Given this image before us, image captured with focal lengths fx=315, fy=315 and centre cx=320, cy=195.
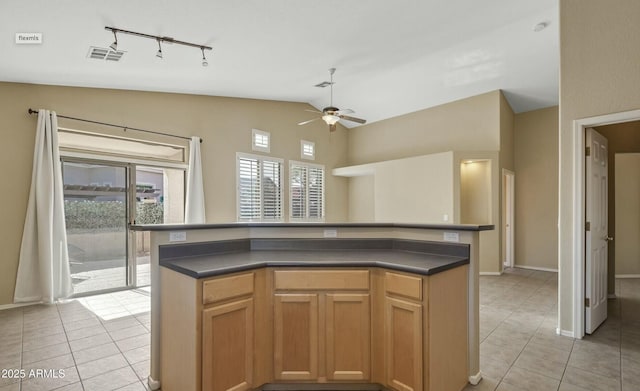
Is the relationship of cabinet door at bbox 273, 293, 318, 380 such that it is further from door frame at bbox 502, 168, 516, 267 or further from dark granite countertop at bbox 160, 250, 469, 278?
door frame at bbox 502, 168, 516, 267

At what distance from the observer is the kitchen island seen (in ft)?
6.42

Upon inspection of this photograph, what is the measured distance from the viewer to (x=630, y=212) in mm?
5957

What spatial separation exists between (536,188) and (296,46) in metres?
5.96

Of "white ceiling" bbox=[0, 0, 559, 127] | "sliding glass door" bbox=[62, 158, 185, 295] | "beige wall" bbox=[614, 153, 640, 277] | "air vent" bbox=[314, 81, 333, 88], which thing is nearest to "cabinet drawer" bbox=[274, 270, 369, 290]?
"white ceiling" bbox=[0, 0, 559, 127]

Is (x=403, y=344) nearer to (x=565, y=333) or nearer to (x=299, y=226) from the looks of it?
(x=299, y=226)

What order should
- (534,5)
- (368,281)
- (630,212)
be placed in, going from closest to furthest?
(368,281), (534,5), (630,212)

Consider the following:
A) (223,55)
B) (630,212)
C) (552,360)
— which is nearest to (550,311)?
(552,360)

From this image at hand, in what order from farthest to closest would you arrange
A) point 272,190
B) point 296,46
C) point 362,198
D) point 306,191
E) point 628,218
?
point 362,198 < point 306,191 < point 272,190 < point 628,218 < point 296,46

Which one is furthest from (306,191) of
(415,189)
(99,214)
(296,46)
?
(99,214)

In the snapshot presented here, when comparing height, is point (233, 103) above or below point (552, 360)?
above

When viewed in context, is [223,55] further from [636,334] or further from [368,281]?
[636,334]

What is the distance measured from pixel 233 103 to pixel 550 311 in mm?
6208

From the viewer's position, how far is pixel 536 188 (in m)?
6.85

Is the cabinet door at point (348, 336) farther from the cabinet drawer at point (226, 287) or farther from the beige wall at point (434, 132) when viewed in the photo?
the beige wall at point (434, 132)
